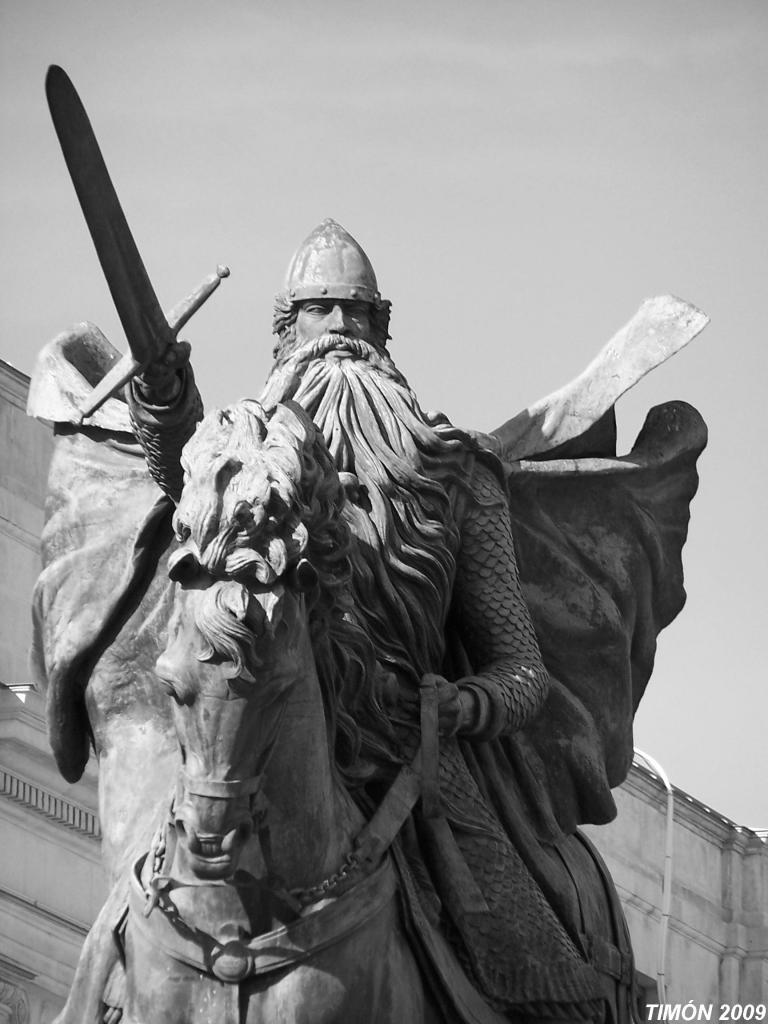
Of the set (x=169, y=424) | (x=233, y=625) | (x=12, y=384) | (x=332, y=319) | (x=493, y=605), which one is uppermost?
(x=12, y=384)

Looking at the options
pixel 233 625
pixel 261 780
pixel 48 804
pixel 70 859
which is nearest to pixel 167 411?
pixel 233 625

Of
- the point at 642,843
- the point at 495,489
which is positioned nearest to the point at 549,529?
the point at 495,489

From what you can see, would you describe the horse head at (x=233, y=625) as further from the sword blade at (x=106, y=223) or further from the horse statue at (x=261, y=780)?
the sword blade at (x=106, y=223)

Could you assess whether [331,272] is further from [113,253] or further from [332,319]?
[113,253]

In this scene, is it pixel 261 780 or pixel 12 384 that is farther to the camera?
pixel 12 384

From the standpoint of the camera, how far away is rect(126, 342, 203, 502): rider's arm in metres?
12.0

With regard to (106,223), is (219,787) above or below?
below

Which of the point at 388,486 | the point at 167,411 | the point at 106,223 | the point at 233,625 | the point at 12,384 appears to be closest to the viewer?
the point at 233,625

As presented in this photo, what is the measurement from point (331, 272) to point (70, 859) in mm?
15764

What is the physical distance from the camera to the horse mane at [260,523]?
11.0m

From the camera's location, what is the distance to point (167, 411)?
12148 mm

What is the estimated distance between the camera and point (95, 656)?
1316 centimetres

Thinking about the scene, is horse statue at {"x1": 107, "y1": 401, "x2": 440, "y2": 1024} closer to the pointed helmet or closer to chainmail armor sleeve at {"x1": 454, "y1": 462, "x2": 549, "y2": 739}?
chainmail armor sleeve at {"x1": 454, "y1": 462, "x2": 549, "y2": 739}

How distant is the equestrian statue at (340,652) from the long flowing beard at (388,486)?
1 cm
